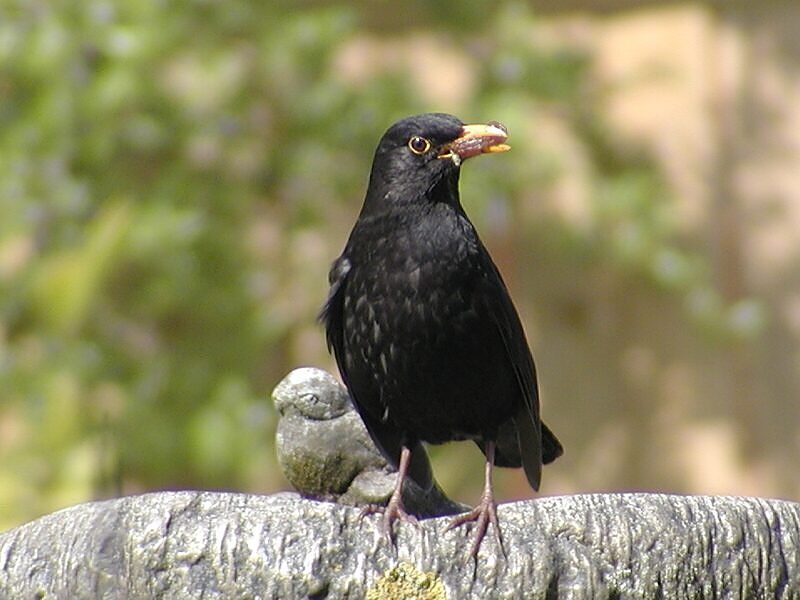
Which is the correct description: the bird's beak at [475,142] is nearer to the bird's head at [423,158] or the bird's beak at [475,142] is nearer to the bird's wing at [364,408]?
the bird's head at [423,158]

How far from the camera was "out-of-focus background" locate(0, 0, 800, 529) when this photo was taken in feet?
18.4

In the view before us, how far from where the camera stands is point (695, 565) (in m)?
2.64

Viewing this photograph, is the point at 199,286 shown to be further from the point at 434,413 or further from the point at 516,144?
the point at 434,413

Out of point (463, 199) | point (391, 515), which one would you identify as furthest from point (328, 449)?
point (463, 199)

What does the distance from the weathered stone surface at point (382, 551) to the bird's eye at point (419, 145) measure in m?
0.99

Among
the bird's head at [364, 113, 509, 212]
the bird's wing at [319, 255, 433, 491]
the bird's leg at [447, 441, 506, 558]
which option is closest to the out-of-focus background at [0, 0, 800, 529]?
the bird's wing at [319, 255, 433, 491]

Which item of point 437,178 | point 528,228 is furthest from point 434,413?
point 528,228

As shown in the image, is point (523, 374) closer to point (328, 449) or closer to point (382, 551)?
point (328, 449)

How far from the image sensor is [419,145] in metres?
3.44

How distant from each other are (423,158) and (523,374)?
535 millimetres

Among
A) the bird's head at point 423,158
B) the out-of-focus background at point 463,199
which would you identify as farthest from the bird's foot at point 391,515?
the out-of-focus background at point 463,199

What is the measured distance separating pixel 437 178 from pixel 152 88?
2640 mm

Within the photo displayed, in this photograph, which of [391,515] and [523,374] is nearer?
[391,515]

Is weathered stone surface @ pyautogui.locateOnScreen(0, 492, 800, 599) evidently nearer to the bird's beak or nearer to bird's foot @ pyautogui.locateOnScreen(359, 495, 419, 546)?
bird's foot @ pyautogui.locateOnScreen(359, 495, 419, 546)
